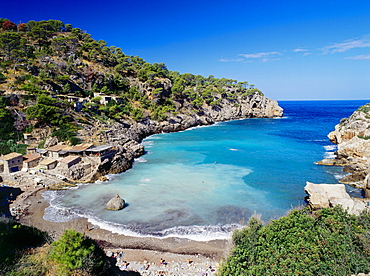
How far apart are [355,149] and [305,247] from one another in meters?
32.1

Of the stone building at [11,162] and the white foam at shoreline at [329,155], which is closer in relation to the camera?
the stone building at [11,162]

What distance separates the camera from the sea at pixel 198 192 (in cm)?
1886

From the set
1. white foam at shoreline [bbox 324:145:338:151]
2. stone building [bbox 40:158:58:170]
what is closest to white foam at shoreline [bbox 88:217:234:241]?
stone building [bbox 40:158:58:170]

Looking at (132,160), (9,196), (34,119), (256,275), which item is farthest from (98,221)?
(34,119)

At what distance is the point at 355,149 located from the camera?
112 ft

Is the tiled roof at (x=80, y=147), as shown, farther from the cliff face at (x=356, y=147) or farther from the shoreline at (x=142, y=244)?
the cliff face at (x=356, y=147)

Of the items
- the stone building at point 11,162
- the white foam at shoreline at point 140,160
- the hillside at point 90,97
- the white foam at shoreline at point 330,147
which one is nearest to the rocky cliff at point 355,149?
the white foam at shoreline at point 330,147

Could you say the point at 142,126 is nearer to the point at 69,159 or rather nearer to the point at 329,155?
the point at 69,159

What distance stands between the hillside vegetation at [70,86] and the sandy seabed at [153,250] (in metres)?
17.8

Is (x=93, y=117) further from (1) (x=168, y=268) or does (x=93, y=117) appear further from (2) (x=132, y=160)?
(1) (x=168, y=268)

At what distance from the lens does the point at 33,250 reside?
10.3 metres

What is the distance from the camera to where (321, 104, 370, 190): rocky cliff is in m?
26.9

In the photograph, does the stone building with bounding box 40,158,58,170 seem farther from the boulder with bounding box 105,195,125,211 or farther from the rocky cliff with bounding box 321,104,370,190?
the rocky cliff with bounding box 321,104,370,190

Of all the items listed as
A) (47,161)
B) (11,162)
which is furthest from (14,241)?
(11,162)
